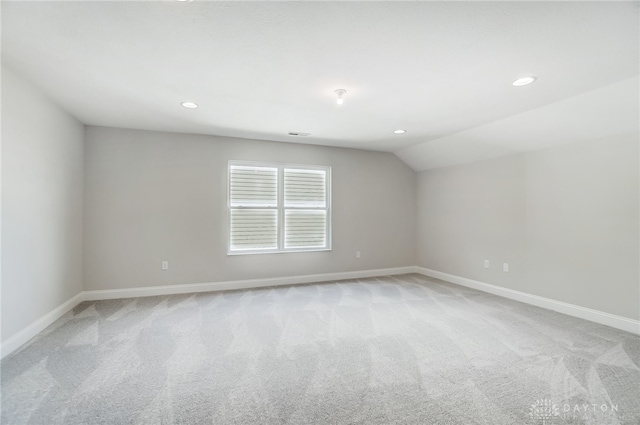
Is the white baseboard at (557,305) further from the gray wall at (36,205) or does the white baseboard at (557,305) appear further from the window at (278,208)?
the gray wall at (36,205)

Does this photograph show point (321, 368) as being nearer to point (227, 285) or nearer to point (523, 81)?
point (227, 285)

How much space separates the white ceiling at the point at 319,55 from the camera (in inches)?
65.7

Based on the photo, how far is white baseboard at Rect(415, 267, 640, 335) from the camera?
2.95 m

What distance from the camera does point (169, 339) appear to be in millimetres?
2699

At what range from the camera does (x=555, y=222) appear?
11.7 ft

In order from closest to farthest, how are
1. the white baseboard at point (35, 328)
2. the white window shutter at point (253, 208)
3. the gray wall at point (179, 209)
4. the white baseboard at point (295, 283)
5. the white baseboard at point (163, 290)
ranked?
the white baseboard at point (35, 328) → the white baseboard at point (163, 290) → the white baseboard at point (295, 283) → the gray wall at point (179, 209) → the white window shutter at point (253, 208)

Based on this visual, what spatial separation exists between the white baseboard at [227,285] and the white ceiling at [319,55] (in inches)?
94.1

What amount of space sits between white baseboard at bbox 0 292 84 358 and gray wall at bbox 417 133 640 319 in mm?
5626

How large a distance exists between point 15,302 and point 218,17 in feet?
9.77

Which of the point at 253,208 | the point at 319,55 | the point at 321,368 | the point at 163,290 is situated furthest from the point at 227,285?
the point at 319,55

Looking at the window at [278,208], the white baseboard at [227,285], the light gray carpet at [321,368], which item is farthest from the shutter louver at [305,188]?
the light gray carpet at [321,368]

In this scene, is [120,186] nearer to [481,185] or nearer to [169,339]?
[169,339]

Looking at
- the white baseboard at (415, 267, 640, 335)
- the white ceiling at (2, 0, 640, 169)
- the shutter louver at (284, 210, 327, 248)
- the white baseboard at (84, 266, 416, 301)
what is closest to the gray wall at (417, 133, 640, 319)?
the white baseboard at (415, 267, 640, 335)

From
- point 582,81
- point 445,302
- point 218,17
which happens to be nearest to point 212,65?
point 218,17
